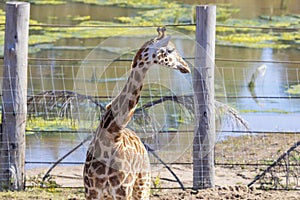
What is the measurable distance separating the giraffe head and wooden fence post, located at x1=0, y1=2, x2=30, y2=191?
2011 mm

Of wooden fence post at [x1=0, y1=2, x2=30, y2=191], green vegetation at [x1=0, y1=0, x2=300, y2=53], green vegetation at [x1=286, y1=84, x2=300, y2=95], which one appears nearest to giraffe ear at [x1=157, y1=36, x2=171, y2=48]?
wooden fence post at [x1=0, y1=2, x2=30, y2=191]

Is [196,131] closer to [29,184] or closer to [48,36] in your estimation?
[29,184]

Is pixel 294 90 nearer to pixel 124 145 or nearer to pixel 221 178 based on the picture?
pixel 221 178

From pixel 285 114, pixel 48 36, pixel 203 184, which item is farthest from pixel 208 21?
pixel 48 36

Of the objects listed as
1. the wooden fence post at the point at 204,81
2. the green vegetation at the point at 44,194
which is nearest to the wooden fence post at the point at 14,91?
the green vegetation at the point at 44,194

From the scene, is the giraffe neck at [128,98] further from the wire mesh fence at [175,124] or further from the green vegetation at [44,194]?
the green vegetation at [44,194]

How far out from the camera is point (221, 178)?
7621 millimetres

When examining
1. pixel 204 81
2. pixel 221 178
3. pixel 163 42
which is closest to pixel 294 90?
pixel 221 178

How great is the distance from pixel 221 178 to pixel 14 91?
2.16 metres

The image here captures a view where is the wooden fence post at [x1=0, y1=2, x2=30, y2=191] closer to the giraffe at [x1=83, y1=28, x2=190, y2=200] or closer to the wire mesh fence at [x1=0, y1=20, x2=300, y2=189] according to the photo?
the wire mesh fence at [x1=0, y1=20, x2=300, y2=189]

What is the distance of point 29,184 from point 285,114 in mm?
4431

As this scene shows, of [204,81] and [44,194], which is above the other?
[204,81]

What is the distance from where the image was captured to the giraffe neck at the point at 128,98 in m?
4.84

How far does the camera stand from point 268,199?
6.60 metres
